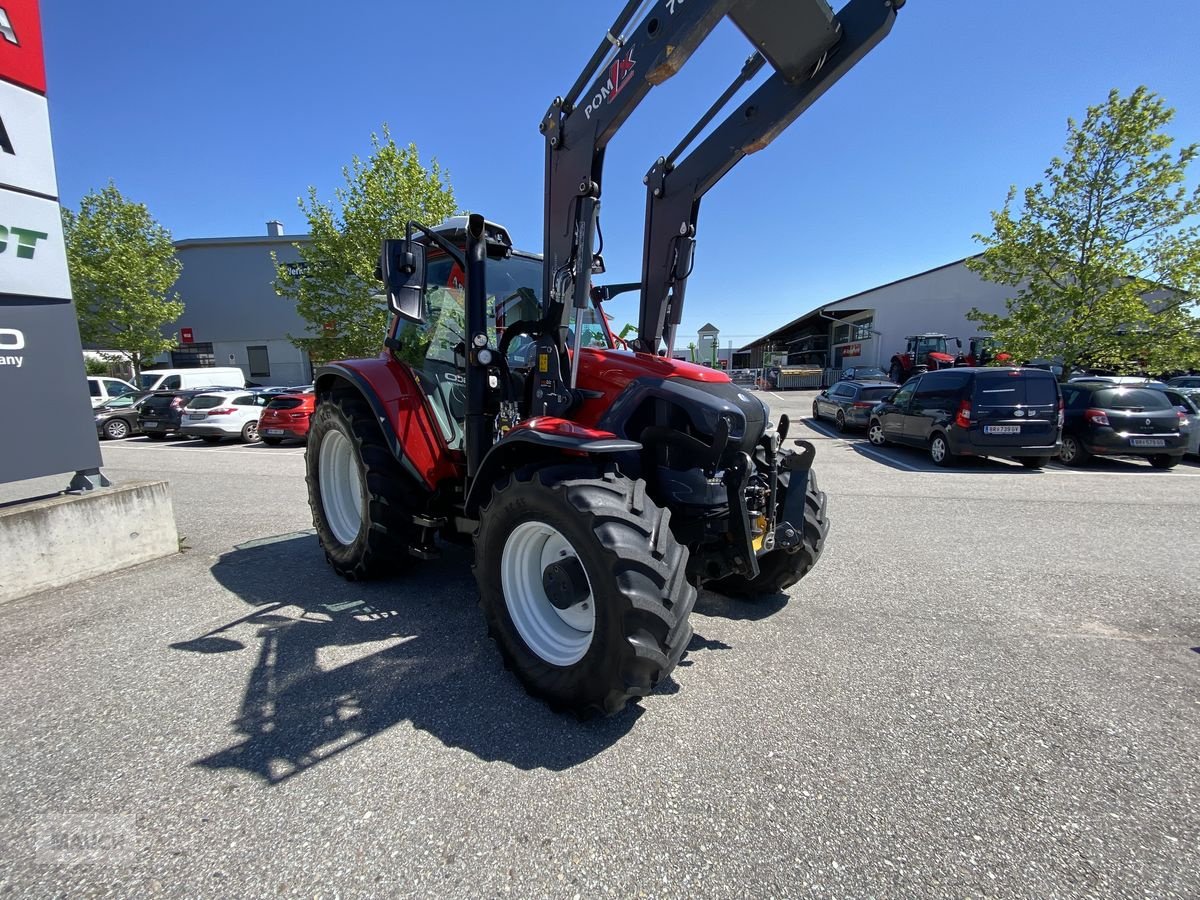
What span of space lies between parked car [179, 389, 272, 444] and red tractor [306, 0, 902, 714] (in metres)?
12.6

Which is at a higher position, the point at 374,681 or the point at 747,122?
the point at 747,122

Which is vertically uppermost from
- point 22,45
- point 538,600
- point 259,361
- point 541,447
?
point 22,45

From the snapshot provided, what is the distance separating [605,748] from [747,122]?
345 centimetres

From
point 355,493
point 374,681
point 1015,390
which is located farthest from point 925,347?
point 374,681

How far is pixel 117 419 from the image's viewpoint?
16.2 meters

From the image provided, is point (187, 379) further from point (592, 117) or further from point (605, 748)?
point (605, 748)

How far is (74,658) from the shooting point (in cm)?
293

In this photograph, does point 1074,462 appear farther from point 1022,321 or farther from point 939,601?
point 939,601

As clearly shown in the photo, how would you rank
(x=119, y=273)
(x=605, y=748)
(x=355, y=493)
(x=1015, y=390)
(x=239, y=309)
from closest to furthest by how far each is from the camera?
1. (x=605, y=748)
2. (x=355, y=493)
3. (x=1015, y=390)
4. (x=119, y=273)
5. (x=239, y=309)

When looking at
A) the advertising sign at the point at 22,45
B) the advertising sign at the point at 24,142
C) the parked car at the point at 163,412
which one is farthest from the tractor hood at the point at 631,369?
the parked car at the point at 163,412

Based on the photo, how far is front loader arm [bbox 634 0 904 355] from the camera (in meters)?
2.52

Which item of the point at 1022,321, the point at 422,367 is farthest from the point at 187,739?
the point at 1022,321

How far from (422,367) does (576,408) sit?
1.53 m

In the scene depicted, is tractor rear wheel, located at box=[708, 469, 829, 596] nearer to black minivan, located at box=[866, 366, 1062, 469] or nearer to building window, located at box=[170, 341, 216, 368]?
black minivan, located at box=[866, 366, 1062, 469]
